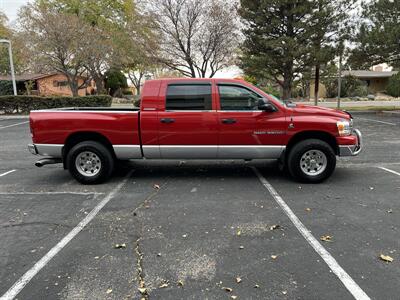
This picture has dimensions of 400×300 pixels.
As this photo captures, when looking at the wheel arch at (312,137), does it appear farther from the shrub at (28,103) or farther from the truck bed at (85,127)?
the shrub at (28,103)

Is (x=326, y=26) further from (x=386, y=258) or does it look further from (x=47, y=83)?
(x=47, y=83)

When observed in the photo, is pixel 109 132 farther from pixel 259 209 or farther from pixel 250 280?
pixel 250 280

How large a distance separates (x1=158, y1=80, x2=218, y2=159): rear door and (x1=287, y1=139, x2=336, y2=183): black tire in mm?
1435

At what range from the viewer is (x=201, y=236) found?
4.30 meters

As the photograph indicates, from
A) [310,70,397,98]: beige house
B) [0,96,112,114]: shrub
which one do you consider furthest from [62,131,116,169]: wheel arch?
[310,70,397,98]: beige house

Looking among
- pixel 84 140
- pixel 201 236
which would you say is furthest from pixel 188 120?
pixel 201 236

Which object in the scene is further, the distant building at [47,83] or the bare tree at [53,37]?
the distant building at [47,83]

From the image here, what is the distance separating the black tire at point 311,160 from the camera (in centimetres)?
636

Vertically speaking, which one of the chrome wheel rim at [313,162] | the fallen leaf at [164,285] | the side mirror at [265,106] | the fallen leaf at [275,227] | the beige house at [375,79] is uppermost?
the beige house at [375,79]

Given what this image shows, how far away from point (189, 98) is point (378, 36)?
14.8 meters

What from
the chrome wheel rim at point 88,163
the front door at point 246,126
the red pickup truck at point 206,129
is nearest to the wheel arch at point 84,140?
the red pickup truck at point 206,129

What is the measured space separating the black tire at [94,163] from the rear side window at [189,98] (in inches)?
57.1

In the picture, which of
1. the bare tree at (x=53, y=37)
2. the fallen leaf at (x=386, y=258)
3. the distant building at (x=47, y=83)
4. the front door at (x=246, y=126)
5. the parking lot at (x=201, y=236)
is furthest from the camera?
the distant building at (x=47, y=83)

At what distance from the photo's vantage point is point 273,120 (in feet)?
20.9
